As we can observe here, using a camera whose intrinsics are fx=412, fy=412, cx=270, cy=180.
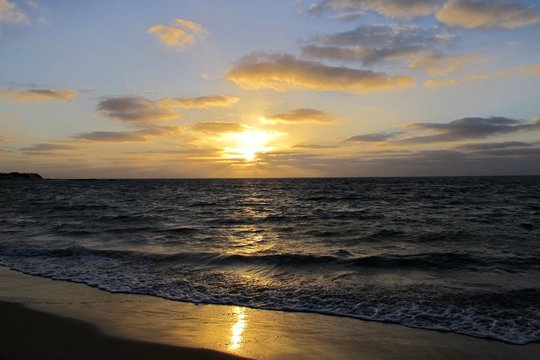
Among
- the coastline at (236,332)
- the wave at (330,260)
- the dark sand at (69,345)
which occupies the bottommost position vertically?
the wave at (330,260)

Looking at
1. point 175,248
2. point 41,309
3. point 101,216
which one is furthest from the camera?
point 101,216

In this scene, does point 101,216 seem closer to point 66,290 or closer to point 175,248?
point 175,248

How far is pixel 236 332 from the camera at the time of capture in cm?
725

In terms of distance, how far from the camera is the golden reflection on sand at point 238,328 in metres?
6.57

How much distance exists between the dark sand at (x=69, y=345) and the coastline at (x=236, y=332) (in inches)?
1.3

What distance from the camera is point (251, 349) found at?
6375 mm

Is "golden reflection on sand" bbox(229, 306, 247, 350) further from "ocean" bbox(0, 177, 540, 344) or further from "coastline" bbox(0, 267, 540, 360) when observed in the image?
"ocean" bbox(0, 177, 540, 344)


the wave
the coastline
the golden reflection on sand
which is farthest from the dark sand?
the wave

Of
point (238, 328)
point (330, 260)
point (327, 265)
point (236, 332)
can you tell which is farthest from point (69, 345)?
point (330, 260)

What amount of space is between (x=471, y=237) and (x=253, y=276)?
11.9 meters

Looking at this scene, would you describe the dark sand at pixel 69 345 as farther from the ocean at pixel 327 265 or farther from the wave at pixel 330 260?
the wave at pixel 330 260

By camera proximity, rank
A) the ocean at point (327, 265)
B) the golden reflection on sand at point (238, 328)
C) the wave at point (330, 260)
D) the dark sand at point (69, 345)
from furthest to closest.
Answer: the wave at point (330, 260) → the ocean at point (327, 265) → the golden reflection on sand at point (238, 328) → the dark sand at point (69, 345)

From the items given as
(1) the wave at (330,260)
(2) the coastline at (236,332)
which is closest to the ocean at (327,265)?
(1) the wave at (330,260)

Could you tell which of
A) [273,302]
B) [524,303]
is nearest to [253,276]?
[273,302]
